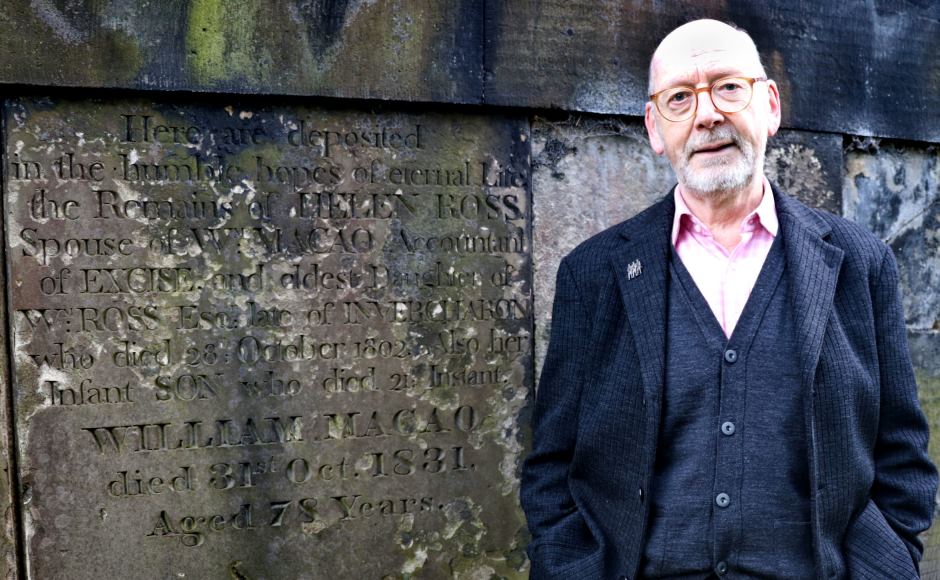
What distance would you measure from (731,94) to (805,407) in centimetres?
69

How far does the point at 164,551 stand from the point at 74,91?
4.39ft

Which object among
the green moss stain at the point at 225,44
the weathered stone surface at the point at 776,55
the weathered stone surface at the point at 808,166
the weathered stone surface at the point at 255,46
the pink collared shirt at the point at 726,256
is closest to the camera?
the pink collared shirt at the point at 726,256

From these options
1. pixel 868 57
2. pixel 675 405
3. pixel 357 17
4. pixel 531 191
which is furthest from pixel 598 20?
pixel 675 405

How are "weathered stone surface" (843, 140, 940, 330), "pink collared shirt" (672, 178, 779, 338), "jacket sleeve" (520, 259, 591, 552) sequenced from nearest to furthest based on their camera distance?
"pink collared shirt" (672, 178, 779, 338)
"jacket sleeve" (520, 259, 591, 552)
"weathered stone surface" (843, 140, 940, 330)

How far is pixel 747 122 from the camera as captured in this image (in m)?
1.87

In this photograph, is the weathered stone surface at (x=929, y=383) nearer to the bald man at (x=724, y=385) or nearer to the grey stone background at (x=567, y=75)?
the grey stone background at (x=567, y=75)

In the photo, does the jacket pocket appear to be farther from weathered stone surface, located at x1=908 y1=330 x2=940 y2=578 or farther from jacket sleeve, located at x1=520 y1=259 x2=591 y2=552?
weathered stone surface, located at x1=908 y1=330 x2=940 y2=578

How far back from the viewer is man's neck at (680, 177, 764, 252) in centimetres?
186

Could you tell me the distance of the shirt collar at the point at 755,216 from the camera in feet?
6.12

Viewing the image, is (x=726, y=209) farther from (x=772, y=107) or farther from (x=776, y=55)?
(x=776, y=55)

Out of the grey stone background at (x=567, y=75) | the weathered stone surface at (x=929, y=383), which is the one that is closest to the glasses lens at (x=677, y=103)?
the grey stone background at (x=567, y=75)

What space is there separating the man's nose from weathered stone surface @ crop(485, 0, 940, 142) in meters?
0.95

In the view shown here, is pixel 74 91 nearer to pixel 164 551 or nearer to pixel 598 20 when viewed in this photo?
pixel 164 551

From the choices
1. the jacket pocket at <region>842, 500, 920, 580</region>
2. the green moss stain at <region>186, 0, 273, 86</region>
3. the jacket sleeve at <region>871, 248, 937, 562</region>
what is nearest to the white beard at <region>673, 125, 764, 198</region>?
the jacket sleeve at <region>871, 248, 937, 562</region>
